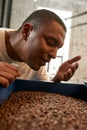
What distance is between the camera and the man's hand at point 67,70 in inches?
47.3

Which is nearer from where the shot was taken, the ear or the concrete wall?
the ear

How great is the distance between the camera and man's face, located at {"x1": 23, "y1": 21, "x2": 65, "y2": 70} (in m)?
1.05

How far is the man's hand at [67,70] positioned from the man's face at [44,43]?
0.17m

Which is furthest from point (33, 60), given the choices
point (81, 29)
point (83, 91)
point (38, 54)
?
point (81, 29)

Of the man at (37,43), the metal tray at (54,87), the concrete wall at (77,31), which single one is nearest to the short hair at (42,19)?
the man at (37,43)

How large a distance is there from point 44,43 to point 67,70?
0.25 m

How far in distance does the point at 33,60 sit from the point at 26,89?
141mm

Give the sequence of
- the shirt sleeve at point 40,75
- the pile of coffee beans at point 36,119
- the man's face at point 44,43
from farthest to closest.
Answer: the shirt sleeve at point 40,75, the man's face at point 44,43, the pile of coffee beans at point 36,119

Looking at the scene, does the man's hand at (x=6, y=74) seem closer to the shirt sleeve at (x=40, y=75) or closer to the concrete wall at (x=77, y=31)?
the shirt sleeve at (x=40, y=75)

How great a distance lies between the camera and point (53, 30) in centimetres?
106

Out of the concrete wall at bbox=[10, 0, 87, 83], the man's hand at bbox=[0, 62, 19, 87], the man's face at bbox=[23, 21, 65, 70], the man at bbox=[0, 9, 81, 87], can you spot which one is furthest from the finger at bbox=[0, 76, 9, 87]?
the concrete wall at bbox=[10, 0, 87, 83]

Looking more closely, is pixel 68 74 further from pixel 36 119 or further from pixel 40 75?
pixel 36 119

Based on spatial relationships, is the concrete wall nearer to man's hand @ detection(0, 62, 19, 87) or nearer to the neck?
the neck

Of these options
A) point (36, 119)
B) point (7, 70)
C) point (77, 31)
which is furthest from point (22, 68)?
point (77, 31)
